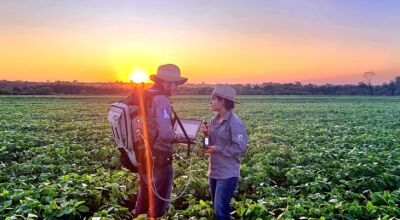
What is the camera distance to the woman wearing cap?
4809 mm

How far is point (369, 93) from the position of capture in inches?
3617

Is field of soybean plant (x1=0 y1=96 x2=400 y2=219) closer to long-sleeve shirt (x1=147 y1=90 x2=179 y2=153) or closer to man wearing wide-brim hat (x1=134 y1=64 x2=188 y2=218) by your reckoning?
man wearing wide-brim hat (x1=134 y1=64 x2=188 y2=218)

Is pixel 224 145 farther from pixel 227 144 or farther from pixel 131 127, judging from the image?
pixel 131 127

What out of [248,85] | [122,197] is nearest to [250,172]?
[122,197]

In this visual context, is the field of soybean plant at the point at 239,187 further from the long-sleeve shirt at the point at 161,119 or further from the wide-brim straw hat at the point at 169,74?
the wide-brim straw hat at the point at 169,74

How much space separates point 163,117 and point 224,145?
2.52 ft

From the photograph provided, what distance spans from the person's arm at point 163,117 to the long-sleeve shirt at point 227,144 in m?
0.54

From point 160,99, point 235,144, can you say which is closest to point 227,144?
point 235,144

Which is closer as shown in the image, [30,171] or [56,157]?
[30,171]

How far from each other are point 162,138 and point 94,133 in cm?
1203

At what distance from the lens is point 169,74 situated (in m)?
4.70

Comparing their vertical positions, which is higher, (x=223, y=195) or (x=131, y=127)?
(x=131, y=127)

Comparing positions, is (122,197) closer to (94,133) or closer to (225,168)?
(225,168)

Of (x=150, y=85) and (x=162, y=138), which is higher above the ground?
(x=150, y=85)
